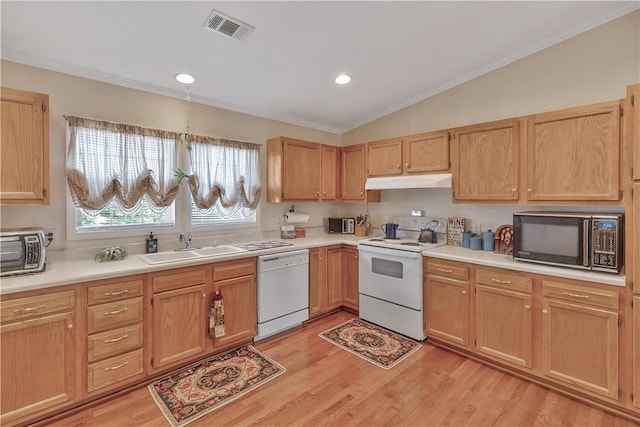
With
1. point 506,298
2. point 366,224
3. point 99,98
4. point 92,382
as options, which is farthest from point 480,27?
point 92,382

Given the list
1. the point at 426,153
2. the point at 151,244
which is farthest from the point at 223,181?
the point at 426,153

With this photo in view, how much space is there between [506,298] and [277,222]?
2606mm

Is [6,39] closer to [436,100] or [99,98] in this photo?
[99,98]

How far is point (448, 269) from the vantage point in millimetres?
2852

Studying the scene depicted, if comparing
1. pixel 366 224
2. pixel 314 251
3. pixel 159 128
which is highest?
pixel 159 128

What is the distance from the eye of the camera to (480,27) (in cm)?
244

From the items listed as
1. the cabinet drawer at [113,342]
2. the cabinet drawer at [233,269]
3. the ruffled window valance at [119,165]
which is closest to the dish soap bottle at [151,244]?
the ruffled window valance at [119,165]

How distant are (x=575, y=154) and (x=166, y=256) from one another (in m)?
3.56

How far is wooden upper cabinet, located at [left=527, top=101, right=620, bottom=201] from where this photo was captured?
216cm

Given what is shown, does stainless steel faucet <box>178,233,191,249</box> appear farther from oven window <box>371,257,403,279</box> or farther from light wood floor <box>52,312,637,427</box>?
oven window <box>371,257,403,279</box>

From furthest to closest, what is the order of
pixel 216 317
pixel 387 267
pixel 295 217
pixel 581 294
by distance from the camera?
pixel 295 217
pixel 387 267
pixel 216 317
pixel 581 294

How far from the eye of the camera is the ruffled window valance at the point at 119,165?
2.47m

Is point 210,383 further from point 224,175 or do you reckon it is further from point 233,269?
point 224,175

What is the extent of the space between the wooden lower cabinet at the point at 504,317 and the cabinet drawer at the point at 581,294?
129mm
